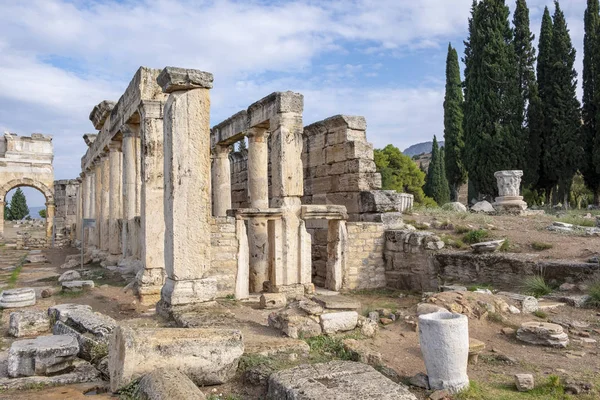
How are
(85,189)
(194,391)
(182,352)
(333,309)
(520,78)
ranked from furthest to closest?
(520,78) < (85,189) < (333,309) < (182,352) < (194,391)

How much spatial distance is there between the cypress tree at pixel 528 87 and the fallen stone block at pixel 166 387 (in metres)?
25.7

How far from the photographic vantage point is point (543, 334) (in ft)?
20.5

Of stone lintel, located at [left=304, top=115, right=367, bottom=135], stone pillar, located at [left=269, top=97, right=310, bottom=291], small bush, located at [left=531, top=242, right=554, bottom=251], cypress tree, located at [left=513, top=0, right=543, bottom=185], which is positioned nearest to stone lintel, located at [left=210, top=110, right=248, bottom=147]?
stone pillar, located at [left=269, top=97, right=310, bottom=291]

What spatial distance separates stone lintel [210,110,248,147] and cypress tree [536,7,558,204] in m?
19.9

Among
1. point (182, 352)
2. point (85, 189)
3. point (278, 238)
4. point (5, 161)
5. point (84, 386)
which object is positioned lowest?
point (84, 386)

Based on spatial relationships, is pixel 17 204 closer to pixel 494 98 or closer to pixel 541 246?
pixel 494 98

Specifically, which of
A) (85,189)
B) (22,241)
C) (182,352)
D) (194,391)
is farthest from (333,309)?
(22,241)

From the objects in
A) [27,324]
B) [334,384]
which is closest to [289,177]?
Result: [27,324]

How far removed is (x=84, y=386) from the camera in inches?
187

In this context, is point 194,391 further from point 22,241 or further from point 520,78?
point 520,78

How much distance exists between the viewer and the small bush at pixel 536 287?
8.61 m

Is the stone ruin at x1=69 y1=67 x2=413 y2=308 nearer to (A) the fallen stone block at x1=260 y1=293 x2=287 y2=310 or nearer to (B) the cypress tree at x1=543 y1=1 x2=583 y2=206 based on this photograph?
(A) the fallen stone block at x1=260 y1=293 x2=287 y2=310

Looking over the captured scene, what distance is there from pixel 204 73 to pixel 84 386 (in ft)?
15.7

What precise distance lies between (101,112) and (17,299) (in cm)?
725
